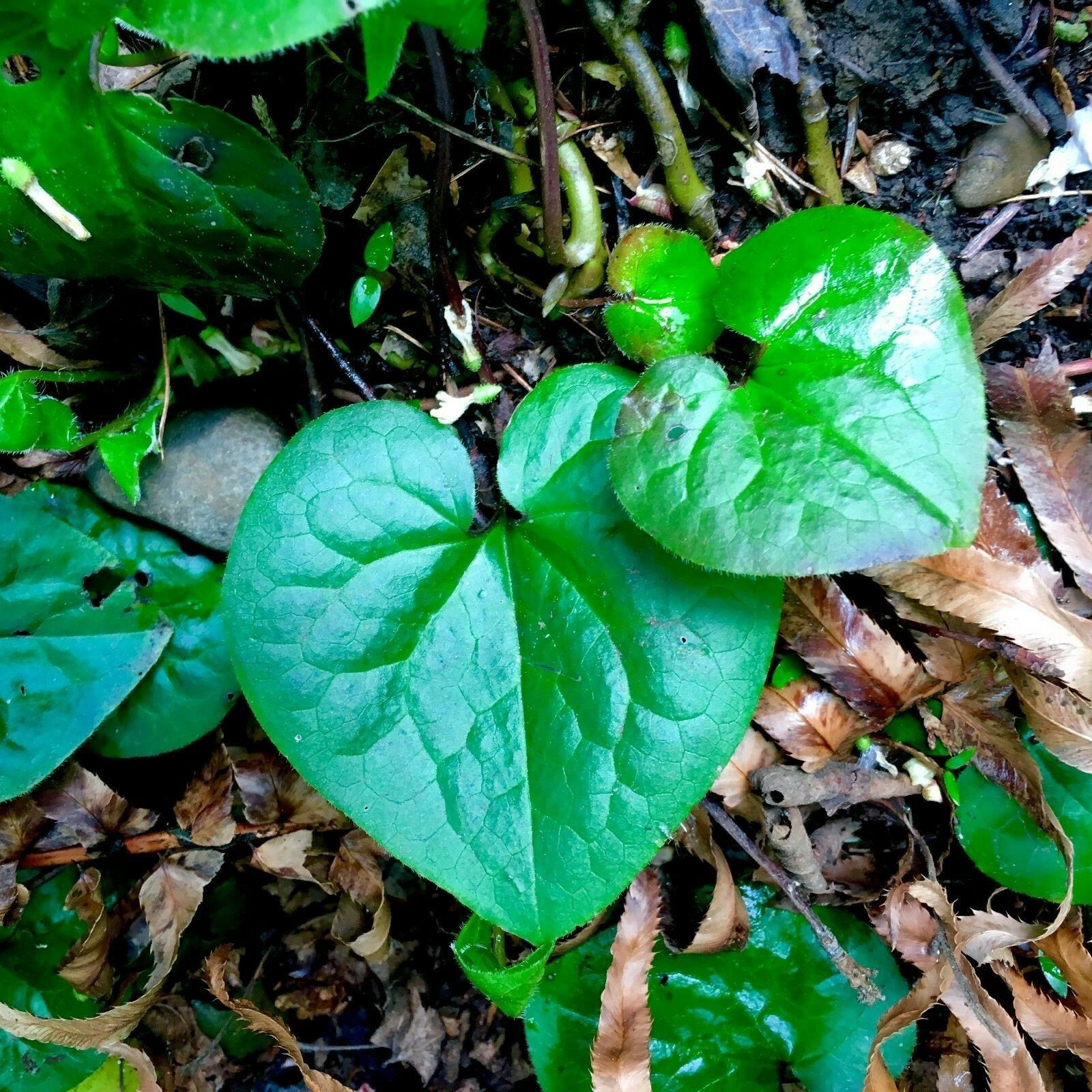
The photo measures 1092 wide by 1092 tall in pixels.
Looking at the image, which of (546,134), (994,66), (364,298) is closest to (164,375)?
(364,298)

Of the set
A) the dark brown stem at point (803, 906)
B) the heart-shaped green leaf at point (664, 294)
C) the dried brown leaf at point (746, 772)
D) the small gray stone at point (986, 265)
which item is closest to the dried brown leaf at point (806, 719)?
the dried brown leaf at point (746, 772)

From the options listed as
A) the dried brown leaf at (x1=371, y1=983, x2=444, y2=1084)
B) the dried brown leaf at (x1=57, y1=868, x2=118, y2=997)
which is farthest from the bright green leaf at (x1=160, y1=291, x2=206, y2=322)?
the dried brown leaf at (x1=371, y1=983, x2=444, y2=1084)

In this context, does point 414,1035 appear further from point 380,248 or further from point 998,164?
point 998,164

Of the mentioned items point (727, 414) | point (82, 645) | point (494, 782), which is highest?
point (727, 414)

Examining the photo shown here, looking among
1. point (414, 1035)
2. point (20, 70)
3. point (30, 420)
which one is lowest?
point (414, 1035)

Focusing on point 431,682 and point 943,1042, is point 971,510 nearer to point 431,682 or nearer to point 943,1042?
point 431,682

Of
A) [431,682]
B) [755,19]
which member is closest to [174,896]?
[431,682]

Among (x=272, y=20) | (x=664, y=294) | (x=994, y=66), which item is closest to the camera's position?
(x=272, y=20)

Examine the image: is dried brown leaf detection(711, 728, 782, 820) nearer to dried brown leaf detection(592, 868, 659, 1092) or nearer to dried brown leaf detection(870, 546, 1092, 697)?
dried brown leaf detection(592, 868, 659, 1092)

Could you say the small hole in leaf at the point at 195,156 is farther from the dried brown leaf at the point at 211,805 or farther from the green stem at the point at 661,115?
the dried brown leaf at the point at 211,805
